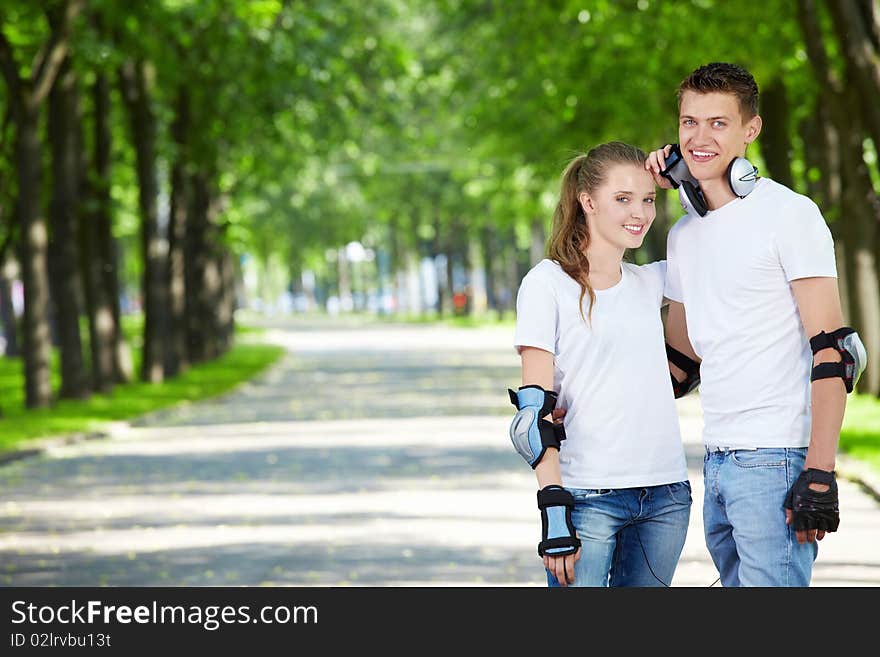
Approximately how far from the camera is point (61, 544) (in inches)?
438

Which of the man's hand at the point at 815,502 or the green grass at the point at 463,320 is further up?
the man's hand at the point at 815,502

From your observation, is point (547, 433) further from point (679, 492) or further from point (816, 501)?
point (816, 501)

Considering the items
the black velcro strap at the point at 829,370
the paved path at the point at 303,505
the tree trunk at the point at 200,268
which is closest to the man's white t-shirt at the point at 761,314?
the black velcro strap at the point at 829,370

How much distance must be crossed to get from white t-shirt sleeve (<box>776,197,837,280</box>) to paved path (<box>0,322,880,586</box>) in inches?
174

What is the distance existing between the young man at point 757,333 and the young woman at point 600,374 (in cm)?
10

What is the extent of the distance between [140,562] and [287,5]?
821 inches

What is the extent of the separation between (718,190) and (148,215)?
25.7 metres

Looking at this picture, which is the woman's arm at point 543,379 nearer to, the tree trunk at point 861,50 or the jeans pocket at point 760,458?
the jeans pocket at point 760,458

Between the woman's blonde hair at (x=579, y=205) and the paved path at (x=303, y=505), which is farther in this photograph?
the paved path at (x=303, y=505)

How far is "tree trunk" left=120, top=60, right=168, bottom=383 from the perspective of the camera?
29328 millimetres

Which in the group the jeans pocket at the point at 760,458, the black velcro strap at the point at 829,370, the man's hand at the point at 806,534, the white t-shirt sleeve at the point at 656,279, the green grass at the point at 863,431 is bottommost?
the green grass at the point at 863,431

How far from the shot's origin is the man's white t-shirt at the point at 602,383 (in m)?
4.21
